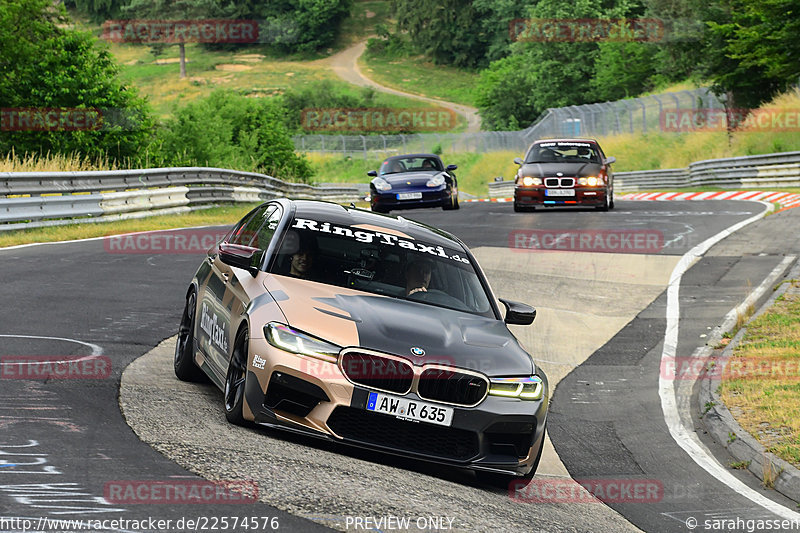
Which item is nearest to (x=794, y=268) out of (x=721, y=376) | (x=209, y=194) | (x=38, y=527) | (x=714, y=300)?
(x=714, y=300)

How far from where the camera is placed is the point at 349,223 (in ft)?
26.8

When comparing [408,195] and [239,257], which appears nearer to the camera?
[239,257]

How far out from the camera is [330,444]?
6.87 m

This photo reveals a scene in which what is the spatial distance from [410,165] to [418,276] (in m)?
19.0

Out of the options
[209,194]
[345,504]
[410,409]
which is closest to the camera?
[345,504]

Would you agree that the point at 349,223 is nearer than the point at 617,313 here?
Yes

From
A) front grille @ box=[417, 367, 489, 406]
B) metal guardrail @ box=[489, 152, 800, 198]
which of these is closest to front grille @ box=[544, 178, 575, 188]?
metal guardrail @ box=[489, 152, 800, 198]

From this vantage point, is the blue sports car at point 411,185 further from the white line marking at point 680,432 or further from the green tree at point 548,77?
the green tree at point 548,77

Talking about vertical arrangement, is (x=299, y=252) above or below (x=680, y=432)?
above

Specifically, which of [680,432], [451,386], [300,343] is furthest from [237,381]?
[680,432]

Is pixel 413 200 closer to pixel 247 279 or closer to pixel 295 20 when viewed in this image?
pixel 247 279

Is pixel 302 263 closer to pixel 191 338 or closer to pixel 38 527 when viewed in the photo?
pixel 191 338

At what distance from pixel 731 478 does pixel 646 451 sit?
0.86 m

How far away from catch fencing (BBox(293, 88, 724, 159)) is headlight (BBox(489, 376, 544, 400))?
→ 149ft
